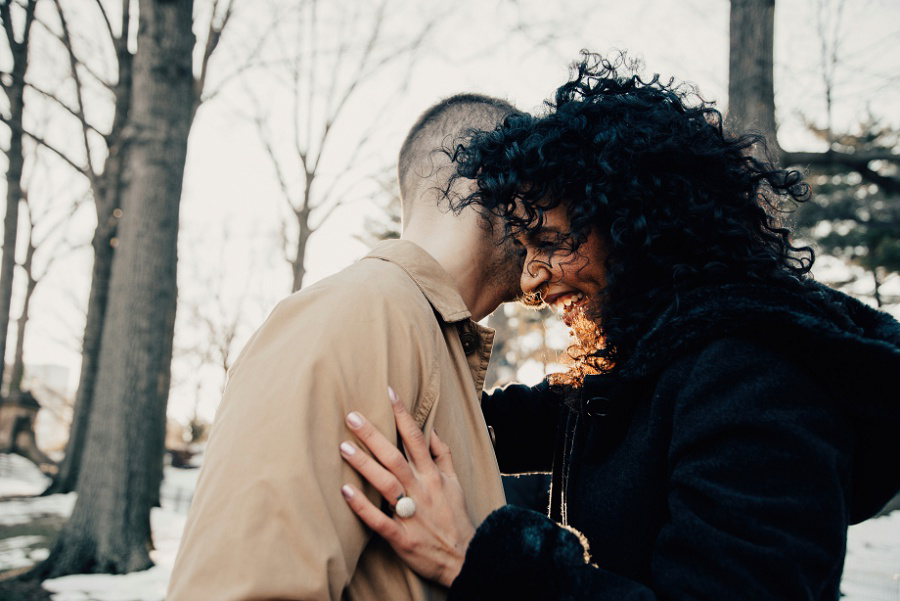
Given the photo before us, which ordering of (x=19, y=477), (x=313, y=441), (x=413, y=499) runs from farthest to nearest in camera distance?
(x=19, y=477), (x=413, y=499), (x=313, y=441)

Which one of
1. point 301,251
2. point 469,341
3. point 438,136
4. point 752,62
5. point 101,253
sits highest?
point 752,62

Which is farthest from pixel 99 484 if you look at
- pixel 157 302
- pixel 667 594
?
pixel 667 594

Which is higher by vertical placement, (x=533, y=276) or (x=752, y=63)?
(x=752, y=63)

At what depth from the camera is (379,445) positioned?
1.36 meters

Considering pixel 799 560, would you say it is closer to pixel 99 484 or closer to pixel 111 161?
pixel 99 484

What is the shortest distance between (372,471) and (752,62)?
196 inches

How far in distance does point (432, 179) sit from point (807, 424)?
1432 mm

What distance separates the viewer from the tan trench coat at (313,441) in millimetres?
1202

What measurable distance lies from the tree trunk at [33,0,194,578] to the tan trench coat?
508 centimetres

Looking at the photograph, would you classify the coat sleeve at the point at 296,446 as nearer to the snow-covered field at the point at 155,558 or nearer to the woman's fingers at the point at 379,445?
the woman's fingers at the point at 379,445

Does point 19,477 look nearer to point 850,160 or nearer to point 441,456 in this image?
point 441,456

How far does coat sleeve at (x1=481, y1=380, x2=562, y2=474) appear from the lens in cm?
243

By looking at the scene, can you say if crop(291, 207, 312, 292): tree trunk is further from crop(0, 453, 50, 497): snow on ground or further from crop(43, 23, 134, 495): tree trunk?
crop(0, 453, 50, 497): snow on ground

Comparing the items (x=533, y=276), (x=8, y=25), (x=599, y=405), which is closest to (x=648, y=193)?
(x=533, y=276)
